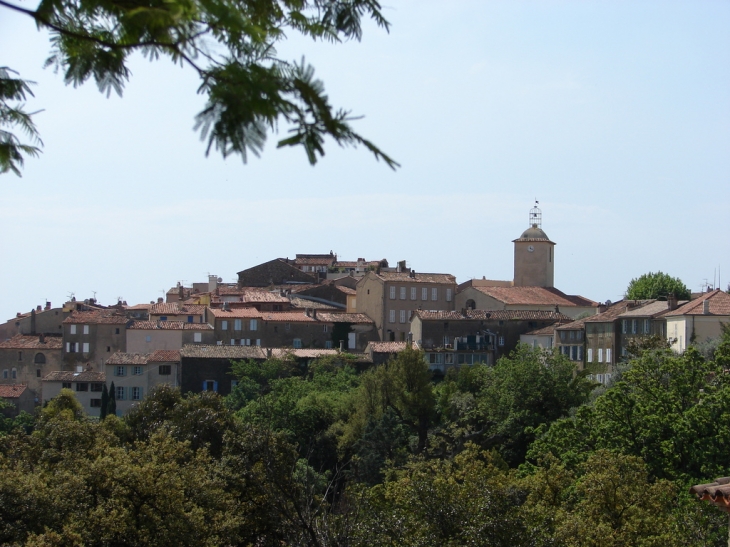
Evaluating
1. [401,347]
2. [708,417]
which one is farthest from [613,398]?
[401,347]

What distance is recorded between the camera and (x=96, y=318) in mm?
75188

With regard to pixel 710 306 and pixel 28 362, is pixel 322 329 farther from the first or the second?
pixel 710 306

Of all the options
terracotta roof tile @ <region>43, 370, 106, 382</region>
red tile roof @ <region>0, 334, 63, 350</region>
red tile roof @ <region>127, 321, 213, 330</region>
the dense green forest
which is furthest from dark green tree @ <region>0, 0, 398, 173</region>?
red tile roof @ <region>0, 334, 63, 350</region>

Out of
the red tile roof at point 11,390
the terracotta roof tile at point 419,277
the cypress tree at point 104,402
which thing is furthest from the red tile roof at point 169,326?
the terracotta roof tile at point 419,277

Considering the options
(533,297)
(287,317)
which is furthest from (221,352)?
(533,297)

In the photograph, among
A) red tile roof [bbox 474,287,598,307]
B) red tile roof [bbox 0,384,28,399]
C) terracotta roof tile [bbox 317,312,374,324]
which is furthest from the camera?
red tile roof [bbox 474,287,598,307]

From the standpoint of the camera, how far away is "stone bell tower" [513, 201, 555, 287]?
83812mm

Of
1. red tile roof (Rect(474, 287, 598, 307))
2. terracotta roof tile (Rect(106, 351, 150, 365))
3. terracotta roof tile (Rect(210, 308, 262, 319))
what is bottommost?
terracotta roof tile (Rect(106, 351, 150, 365))

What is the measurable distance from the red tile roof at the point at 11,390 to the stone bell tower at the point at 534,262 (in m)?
35.6

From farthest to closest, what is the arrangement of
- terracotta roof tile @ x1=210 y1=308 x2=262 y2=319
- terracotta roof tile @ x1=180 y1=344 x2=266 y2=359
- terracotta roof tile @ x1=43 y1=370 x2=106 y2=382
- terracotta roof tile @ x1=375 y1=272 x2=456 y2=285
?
terracotta roof tile @ x1=375 y1=272 x2=456 y2=285, terracotta roof tile @ x1=210 y1=308 x2=262 y2=319, terracotta roof tile @ x1=43 y1=370 x2=106 y2=382, terracotta roof tile @ x1=180 y1=344 x2=266 y2=359

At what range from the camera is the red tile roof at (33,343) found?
75250 mm

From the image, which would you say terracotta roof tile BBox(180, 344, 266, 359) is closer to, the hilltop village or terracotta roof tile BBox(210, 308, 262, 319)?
the hilltop village

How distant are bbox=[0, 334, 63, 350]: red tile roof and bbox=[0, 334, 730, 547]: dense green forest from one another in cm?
2266

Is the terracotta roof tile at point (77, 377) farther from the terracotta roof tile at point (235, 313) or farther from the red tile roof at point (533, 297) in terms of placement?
the red tile roof at point (533, 297)
